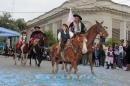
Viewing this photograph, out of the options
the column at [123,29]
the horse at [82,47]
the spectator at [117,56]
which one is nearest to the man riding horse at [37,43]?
Answer: the spectator at [117,56]

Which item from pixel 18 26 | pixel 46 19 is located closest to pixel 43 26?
pixel 46 19

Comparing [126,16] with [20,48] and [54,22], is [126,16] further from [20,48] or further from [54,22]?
[20,48]

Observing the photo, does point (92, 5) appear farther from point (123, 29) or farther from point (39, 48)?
point (39, 48)

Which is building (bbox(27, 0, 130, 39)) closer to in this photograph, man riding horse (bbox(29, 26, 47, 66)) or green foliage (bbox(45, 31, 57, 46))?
green foliage (bbox(45, 31, 57, 46))

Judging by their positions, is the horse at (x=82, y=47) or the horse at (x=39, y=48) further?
the horse at (x=39, y=48)

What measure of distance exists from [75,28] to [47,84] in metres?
4.59

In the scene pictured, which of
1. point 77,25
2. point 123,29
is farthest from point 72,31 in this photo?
point 123,29

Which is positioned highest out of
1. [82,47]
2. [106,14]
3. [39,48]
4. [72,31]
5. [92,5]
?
[92,5]

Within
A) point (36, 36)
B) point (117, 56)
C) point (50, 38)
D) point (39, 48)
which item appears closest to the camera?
point (36, 36)

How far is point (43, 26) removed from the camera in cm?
8462

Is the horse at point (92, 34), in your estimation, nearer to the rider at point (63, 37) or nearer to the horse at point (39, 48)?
the rider at point (63, 37)

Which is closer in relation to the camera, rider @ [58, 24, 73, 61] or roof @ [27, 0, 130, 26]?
rider @ [58, 24, 73, 61]

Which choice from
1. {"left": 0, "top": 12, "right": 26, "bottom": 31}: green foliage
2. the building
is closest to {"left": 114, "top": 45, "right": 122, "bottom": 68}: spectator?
the building

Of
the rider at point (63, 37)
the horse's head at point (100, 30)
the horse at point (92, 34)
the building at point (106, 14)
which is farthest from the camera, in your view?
the building at point (106, 14)
